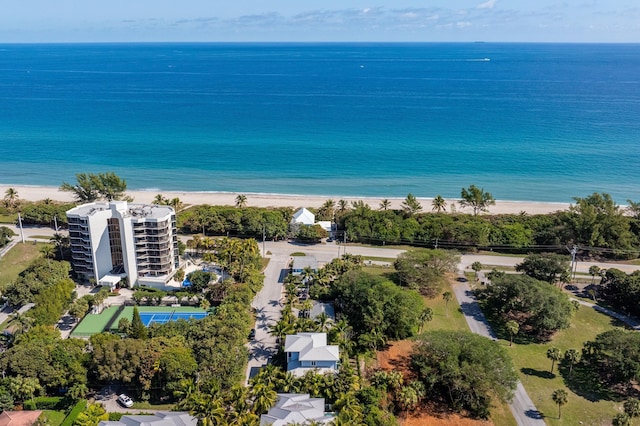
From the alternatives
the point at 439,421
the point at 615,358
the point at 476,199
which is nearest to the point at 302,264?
the point at 439,421

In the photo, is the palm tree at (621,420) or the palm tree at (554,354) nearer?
the palm tree at (621,420)

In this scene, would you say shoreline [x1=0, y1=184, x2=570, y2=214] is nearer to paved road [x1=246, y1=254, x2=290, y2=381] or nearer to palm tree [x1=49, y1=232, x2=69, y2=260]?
palm tree [x1=49, y1=232, x2=69, y2=260]

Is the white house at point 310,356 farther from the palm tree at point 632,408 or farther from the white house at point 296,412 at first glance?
the palm tree at point 632,408

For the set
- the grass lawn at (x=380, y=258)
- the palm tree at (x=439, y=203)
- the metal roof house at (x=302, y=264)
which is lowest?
the grass lawn at (x=380, y=258)

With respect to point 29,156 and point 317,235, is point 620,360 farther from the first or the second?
point 29,156

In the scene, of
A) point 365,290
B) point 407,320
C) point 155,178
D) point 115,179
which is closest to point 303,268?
point 365,290

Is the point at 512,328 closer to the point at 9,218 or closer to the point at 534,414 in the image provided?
the point at 534,414

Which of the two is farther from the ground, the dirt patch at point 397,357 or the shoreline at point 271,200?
the shoreline at point 271,200

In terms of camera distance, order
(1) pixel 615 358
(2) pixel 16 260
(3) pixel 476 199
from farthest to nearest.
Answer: (3) pixel 476 199 < (2) pixel 16 260 < (1) pixel 615 358

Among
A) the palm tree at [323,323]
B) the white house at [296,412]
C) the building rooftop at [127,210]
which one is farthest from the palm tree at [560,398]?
the building rooftop at [127,210]

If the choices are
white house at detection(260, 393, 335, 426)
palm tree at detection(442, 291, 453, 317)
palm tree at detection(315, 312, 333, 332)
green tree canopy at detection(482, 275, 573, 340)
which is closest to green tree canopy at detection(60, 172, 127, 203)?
palm tree at detection(315, 312, 333, 332)
